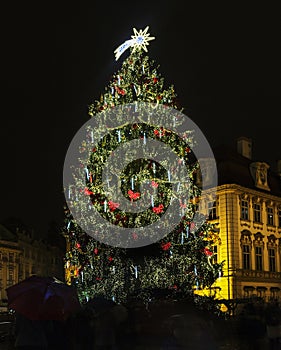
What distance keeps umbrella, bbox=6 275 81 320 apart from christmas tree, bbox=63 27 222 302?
12065 millimetres

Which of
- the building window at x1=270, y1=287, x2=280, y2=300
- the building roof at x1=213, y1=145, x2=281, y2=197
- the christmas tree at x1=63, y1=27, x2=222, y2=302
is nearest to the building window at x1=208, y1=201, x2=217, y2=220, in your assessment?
the building roof at x1=213, y1=145, x2=281, y2=197

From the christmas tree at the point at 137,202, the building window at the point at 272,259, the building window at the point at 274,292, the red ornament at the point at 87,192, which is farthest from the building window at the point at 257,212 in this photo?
the red ornament at the point at 87,192

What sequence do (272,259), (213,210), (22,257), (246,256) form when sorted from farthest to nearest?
(22,257)
(272,259)
(213,210)
(246,256)

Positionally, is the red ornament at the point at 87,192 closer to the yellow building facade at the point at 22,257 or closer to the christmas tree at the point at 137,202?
the christmas tree at the point at 137,202

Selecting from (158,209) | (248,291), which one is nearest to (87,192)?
(158,209)

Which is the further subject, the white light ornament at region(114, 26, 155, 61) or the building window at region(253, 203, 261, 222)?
the building window at region(253, 203, 261, 222)

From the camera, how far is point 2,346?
19312 mm

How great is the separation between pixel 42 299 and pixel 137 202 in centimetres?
1349

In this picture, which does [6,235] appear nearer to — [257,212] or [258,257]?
[257,212]

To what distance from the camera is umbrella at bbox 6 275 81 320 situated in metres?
11.6

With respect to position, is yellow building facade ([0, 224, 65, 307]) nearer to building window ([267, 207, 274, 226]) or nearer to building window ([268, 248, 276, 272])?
building window ([268, 248, 276, 272])

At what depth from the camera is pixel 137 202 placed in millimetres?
25203

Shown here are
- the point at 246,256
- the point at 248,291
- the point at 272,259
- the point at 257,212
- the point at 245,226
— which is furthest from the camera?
the point at 272,259

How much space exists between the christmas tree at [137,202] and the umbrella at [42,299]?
12065mm
